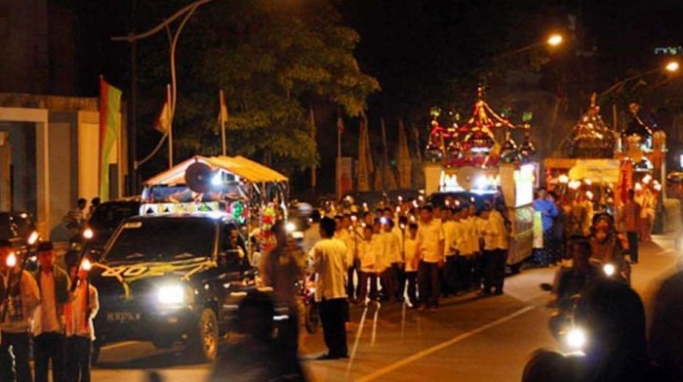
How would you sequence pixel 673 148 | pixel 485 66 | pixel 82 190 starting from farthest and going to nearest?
pixel 673 148 < pixel 485 66 < pixel 82 190

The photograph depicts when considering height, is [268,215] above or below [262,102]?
below

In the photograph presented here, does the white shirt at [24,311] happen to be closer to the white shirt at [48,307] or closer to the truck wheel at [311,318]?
the white shirt at [48,307]

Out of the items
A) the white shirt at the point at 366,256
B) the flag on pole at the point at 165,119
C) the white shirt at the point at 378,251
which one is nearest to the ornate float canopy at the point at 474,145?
the flag on pole at the point at 165,119

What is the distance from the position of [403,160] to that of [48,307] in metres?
38.6

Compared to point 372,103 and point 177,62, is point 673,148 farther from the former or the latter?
point 177,62

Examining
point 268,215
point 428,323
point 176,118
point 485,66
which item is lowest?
point 428,323

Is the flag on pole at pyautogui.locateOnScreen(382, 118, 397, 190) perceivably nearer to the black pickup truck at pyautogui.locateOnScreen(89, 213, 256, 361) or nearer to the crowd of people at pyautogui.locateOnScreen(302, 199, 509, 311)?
the crowd of people at pyautogui.locateOnScreen(302, 199, 509, 311)

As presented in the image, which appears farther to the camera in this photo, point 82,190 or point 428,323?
point 82,190

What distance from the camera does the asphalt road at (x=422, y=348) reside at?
14766 mm

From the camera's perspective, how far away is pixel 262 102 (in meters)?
31.7

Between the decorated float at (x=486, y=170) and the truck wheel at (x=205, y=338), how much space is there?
12556mm

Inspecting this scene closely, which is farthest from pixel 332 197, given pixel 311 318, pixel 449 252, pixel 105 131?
pixel 311 318

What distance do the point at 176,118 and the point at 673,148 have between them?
35.2 metres

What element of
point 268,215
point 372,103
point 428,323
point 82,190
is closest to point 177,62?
point 82,190
